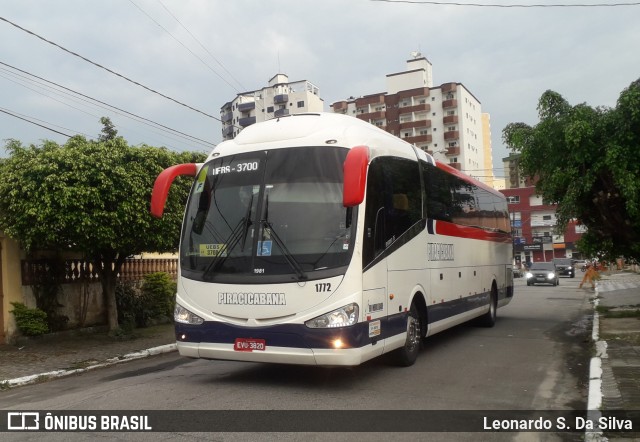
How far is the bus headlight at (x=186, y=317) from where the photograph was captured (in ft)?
24.8

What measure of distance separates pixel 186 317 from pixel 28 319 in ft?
20.2

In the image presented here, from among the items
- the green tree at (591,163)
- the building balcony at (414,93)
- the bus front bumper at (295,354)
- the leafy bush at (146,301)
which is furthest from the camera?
the building balcony at (414,93)

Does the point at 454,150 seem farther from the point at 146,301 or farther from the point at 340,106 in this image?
the point at 146,301

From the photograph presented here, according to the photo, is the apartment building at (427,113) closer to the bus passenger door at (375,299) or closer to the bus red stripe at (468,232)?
the bus red stripe at (468,232)

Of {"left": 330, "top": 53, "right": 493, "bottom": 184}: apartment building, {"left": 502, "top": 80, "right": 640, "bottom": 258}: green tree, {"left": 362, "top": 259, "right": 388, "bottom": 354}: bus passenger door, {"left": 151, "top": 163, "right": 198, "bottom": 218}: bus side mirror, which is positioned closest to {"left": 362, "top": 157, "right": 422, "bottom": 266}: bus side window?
{"left": 362, "top": 259, "right": 388, "bottom": 354}: bus passenger door

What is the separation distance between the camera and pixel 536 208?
3255 inches

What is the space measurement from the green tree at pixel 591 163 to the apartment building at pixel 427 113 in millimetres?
70016

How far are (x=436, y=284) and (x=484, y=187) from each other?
5.42 metres

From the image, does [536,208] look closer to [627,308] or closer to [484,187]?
[627,308]

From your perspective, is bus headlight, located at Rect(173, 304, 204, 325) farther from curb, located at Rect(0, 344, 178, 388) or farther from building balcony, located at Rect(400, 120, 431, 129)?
building balcony, located at Rect(400, 120, 431, 129)

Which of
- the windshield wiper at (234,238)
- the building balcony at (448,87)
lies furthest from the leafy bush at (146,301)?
the building balcony at (448,87)

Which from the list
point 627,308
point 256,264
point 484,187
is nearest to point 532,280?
point 627,308

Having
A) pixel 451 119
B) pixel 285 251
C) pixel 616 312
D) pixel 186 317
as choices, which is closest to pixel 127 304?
pixel 186 317

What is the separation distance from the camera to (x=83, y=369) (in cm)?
1023
